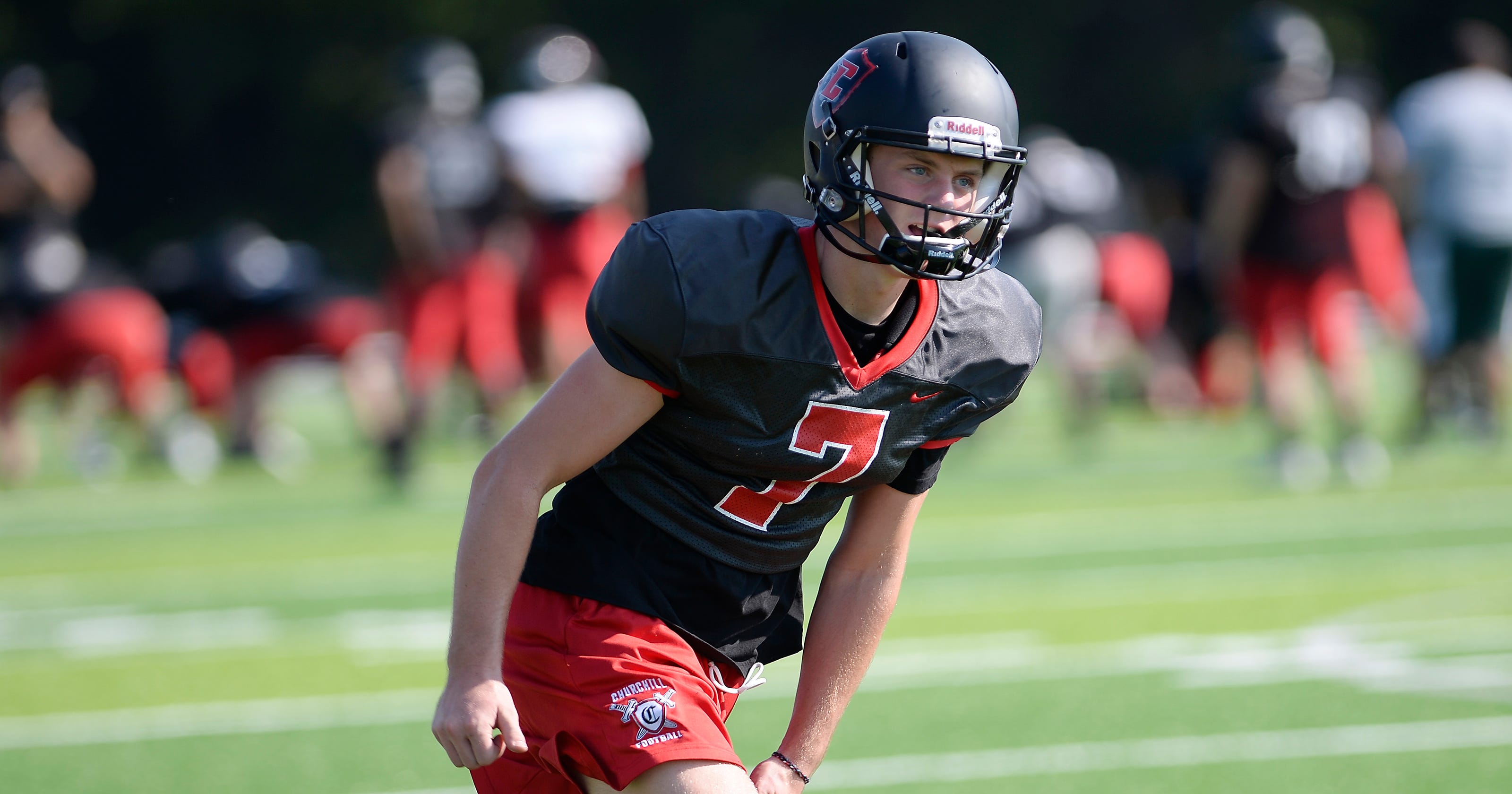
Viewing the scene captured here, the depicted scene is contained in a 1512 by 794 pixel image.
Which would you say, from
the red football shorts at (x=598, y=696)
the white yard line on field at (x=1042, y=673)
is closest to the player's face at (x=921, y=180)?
the red football shorts at (x=598, y=696)

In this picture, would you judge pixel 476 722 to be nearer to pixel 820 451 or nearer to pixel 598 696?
pixel 598 696

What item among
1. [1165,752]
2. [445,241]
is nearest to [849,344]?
[1165,752]

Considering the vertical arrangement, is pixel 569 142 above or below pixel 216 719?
above

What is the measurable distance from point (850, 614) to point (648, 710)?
497 millimetres

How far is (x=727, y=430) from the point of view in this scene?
8.59 ft

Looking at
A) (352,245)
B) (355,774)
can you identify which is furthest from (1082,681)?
(352,245)

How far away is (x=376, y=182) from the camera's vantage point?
9.38 meters

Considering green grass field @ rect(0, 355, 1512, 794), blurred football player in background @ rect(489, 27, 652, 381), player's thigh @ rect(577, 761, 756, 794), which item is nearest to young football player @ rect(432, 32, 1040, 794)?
player's thigh @ rect(577, 761, 756, 794)

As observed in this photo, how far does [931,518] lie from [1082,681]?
2929 millimetres

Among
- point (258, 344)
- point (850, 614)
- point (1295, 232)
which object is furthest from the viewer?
point (258, 344)

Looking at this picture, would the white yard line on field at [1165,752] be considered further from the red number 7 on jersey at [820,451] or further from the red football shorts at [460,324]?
the red football shorts at [460,324]

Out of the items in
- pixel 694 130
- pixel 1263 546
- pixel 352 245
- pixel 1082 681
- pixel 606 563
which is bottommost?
pixel 352 245

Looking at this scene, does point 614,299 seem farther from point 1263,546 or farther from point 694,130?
point 694,130

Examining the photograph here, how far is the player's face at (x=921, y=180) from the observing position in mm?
2549
